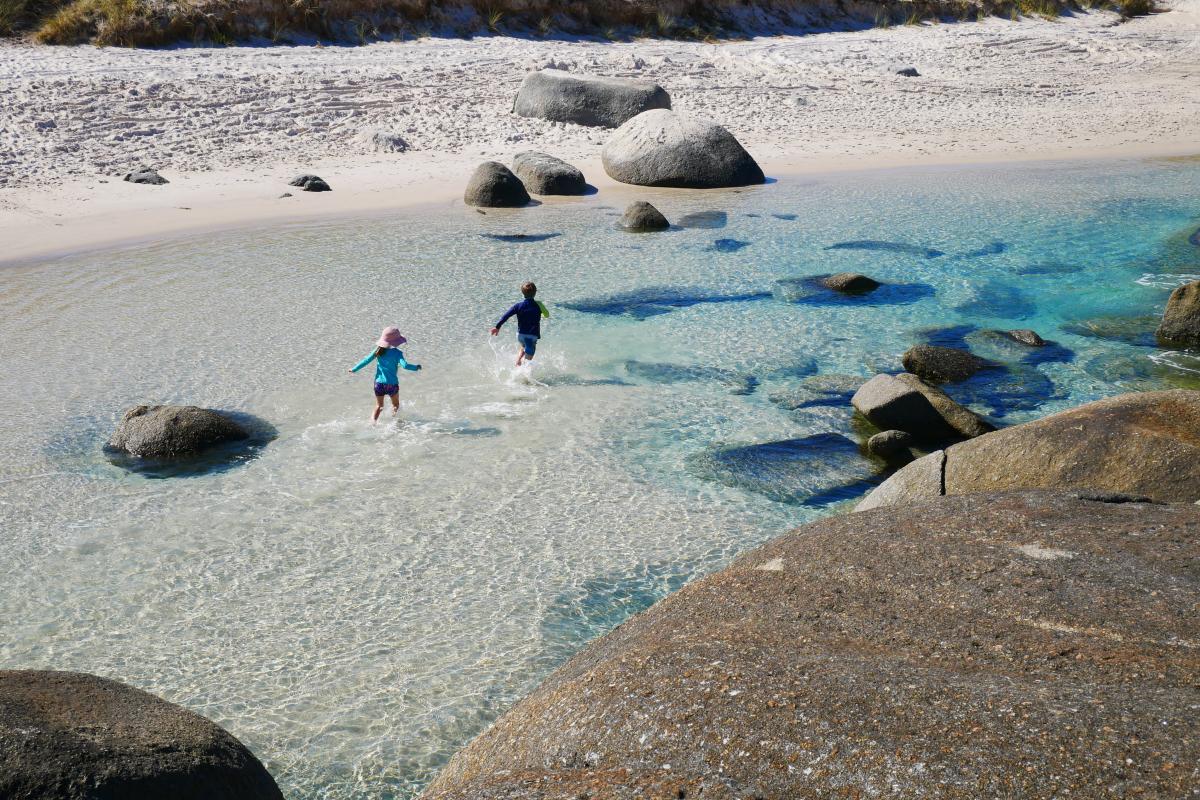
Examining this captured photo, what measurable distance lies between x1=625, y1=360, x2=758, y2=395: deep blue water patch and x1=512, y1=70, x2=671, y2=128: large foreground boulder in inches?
520

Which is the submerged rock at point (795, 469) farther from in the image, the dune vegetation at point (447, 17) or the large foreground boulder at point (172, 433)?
the dune vegetation at point (447, 17)

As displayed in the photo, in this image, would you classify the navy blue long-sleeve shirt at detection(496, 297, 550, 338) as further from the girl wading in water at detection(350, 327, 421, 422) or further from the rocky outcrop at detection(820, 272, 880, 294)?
the rocky outcrop at detection(820, 272, 880, 294)

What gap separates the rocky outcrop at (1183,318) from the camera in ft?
37.6

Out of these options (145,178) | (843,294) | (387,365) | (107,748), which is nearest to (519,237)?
(843,294)

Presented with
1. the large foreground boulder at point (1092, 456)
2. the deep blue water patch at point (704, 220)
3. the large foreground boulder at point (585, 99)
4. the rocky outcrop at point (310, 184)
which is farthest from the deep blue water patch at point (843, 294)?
the large foreground boulder at point (585, 99)

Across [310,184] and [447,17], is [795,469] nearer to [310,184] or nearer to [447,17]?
[310,184]

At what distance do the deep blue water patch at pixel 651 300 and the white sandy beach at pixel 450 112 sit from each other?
650 cm

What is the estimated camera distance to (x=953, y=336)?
12.1 m

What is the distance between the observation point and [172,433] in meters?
8.66

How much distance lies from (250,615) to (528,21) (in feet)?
79.3

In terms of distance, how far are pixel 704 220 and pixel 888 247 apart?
10.5 ft

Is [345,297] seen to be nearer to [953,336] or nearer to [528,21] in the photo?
[953,336]

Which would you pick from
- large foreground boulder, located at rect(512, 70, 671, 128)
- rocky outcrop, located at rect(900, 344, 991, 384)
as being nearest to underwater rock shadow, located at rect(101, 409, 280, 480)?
rocky outcrop, located at rect(900, 344, 991, 384)

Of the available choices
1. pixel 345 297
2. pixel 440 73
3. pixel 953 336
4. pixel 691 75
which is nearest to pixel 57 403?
pixel 345 297
